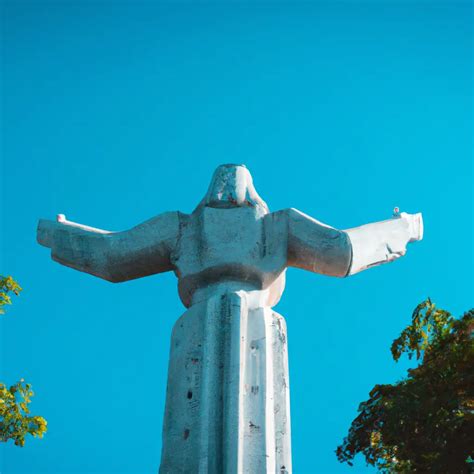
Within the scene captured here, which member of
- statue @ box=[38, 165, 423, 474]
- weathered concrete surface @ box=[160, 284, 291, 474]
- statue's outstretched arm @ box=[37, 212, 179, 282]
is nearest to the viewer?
weathered concrete surface @ box=[160, 284, 291, 474]

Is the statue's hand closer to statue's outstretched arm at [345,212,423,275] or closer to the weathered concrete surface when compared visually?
statue's outstretched arm at [345,212,423,275]

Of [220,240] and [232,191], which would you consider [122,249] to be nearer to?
[220,240]

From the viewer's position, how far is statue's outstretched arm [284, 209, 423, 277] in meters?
7.93

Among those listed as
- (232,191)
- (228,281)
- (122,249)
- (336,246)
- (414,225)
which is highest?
(232,191)

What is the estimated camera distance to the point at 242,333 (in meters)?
7.42

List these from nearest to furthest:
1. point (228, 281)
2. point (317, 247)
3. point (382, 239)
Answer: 1. point (228, 281)
2. point (317, 247)
3. point (382, 239)

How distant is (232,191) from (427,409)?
4.98 metres

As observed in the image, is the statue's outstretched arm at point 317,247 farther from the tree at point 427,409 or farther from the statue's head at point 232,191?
the tree at point 427,409

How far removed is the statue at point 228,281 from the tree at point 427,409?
3547mm

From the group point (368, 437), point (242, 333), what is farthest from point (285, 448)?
point (368, 437)

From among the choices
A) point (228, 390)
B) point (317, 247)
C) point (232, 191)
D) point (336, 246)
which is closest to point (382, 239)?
point (336, 246)

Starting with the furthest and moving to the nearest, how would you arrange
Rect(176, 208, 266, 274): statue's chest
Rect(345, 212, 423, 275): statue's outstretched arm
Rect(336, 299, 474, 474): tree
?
Rect(336, 299, 474, 474): tree, Rect(345, 212, 423, 275): statue's outstretched arm, Rect(176, 208, 266, 274): statue's chest

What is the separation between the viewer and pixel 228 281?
784 centimetres

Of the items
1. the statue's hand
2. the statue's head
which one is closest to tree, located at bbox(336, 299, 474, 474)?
the statue's hand
